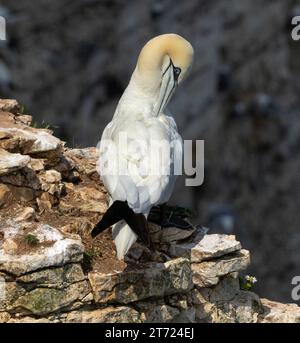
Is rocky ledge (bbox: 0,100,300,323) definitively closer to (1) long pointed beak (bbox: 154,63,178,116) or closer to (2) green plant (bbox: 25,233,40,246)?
(2) green plant (bbox: 25,233,40,246)

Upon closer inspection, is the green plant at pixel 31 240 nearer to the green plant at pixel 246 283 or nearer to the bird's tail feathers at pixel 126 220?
the bird's tail feathers at pixel 126 220

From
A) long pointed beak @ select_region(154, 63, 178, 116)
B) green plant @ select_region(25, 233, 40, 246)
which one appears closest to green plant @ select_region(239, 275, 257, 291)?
long pointed beak @ select_region(154, 63, 178, 116)

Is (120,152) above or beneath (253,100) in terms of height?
beneath

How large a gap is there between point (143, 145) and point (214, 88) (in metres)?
19.9

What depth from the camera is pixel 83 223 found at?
855cm

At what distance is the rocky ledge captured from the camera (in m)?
7.70

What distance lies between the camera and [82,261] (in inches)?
314

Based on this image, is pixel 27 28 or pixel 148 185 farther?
pixel 27 28

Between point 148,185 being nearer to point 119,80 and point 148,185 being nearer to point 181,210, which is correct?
point 181,210

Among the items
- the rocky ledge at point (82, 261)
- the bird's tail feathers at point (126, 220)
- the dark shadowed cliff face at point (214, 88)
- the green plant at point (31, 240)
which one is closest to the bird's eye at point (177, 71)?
the rocky ledge at point (82, 261)

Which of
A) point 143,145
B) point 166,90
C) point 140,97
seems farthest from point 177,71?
point 143,145

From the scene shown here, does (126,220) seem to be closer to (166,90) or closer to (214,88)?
(166,90)

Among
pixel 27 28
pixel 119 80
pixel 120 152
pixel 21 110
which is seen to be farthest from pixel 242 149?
pixel 120 152

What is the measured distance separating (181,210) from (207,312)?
49.5 inches
